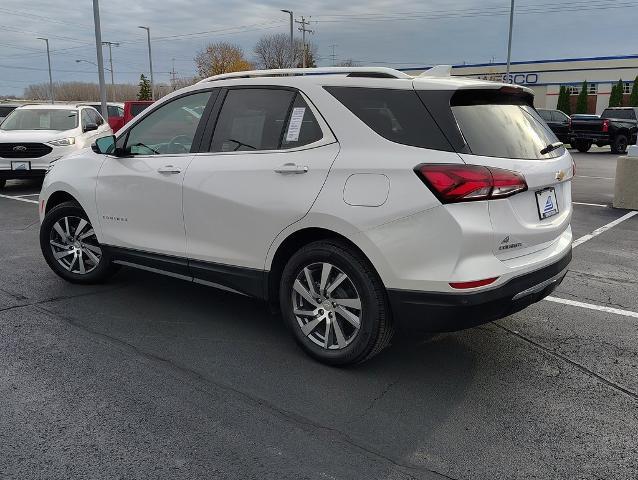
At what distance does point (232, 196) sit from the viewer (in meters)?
4.07

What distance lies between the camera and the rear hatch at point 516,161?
10.9ft

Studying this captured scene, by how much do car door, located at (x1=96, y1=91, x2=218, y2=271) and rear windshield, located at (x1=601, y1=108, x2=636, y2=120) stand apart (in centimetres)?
2478

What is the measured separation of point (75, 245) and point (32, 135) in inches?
320

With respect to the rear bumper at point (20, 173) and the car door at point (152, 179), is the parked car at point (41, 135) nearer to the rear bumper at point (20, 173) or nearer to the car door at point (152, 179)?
the rear bumper at point (20, 173)

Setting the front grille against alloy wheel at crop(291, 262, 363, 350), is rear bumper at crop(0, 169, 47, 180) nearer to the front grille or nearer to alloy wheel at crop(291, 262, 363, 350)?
the front grille

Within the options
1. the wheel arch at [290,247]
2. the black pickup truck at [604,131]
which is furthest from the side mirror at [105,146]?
the black pickup truck at [604,131]

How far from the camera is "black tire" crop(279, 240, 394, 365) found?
3516mm

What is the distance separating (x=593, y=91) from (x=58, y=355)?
68219 millimetres

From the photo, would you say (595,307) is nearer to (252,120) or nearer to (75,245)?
(252,120)

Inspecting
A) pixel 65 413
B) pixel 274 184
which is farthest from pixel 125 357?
pixel 274 184

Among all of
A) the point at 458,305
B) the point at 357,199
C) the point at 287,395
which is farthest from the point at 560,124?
the point at 287,395

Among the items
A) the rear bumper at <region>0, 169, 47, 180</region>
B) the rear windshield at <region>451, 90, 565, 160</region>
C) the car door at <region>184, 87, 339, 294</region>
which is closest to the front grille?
the rear bumper at <region>0, 169, 47, 180</region>

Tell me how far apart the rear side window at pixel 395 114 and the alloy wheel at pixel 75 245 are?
2832 mm

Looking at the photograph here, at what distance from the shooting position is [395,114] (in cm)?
355
